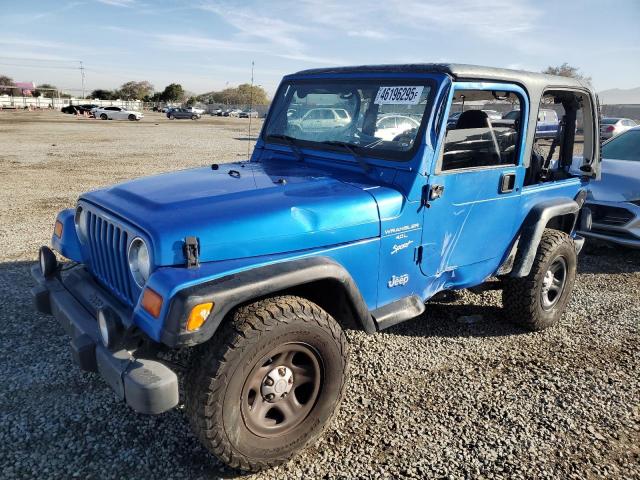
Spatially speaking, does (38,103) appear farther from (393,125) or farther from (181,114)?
(393,125)

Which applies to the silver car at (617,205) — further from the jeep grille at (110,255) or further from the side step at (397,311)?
the jeep grille at (110,255)

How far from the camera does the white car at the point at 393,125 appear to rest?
309 cm

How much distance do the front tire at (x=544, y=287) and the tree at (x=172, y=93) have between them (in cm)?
8295

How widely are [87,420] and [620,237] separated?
596cm

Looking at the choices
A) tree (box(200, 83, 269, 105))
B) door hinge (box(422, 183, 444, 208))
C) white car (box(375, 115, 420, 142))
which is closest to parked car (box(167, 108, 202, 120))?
tree (box(200, 83, 269, 105))

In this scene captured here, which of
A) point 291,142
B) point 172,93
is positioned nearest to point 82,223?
point 291,142

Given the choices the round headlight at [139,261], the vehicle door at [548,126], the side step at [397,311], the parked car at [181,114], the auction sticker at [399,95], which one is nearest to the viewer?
the round headlight at [139,261]

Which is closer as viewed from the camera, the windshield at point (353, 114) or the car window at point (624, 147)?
the windshield at point (353, 114)

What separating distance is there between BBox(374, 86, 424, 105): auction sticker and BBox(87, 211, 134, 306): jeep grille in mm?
1816

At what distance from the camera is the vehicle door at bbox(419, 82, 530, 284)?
10.2 ft

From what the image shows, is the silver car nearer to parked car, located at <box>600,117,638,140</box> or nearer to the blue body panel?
the blue body panel

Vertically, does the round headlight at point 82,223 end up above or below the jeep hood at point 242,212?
below

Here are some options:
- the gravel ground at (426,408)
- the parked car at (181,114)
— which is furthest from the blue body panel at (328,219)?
the parked car at (181,114)

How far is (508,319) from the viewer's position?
4.28 m
